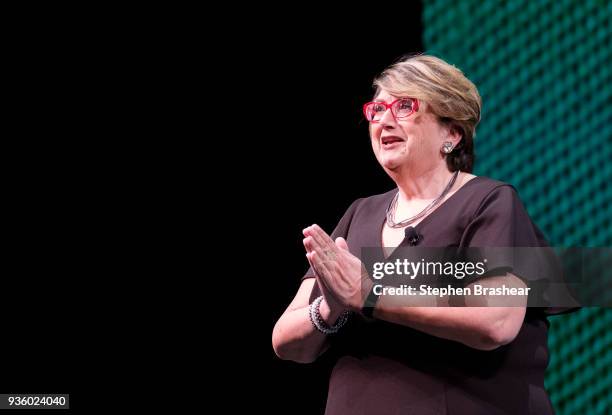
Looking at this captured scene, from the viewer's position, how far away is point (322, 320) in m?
1.53

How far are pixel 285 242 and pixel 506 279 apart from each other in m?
1.61

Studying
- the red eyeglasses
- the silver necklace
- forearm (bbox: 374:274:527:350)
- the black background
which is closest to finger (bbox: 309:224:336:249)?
forearm (bbox: 374:274:527:350)

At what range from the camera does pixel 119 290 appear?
2.82 meters

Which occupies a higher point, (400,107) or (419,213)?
(400,107)

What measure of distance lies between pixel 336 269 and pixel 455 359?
27 cm

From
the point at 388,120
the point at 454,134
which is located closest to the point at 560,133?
the point at 454,134

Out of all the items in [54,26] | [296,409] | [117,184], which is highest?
[54,26]

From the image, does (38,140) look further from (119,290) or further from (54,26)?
(119,290)

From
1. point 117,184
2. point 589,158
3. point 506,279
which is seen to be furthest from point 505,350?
point 117,184

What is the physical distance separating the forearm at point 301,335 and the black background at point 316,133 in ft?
4.15

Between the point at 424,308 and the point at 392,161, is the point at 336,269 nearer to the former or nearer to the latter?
the point at 424,308

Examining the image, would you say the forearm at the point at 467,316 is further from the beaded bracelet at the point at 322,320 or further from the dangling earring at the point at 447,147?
the dangling earring at the point at 447,147

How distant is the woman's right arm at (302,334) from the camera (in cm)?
152

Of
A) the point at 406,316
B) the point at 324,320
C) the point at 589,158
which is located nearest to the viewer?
the point at 406,316
